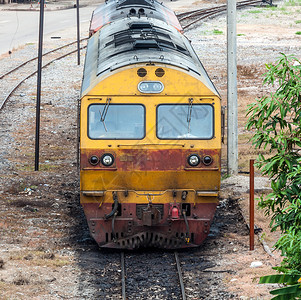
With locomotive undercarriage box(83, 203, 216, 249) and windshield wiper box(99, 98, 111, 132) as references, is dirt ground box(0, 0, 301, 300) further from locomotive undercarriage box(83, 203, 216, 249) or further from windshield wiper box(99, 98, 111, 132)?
windshield wiper box(99, 98, 111, 132)

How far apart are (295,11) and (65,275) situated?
43.8m

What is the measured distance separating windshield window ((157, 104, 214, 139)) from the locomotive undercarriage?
1143mm

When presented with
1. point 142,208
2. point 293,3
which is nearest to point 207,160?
point 142,208

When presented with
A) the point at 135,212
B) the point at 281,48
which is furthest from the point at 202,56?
the point at 135,212

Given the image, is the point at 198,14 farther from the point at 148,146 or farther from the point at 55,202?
the point at 148,146

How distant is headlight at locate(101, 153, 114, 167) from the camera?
432 inches

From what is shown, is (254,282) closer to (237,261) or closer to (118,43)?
(237,261)

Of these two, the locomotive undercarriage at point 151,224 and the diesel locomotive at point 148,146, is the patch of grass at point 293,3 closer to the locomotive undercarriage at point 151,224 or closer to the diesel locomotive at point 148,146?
the diesel locomotive at point 148,146

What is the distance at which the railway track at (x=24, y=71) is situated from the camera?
2776cm

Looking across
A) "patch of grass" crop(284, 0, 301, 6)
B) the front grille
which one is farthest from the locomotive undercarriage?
"patch of grass" crop(284, 0, 301, 6)

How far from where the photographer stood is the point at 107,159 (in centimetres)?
1099

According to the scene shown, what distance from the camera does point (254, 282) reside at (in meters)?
10.0

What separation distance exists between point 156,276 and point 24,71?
22.5 metres

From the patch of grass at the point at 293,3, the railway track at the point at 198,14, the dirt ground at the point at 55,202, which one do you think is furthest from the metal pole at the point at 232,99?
the patch of grass at the point at 293,3
